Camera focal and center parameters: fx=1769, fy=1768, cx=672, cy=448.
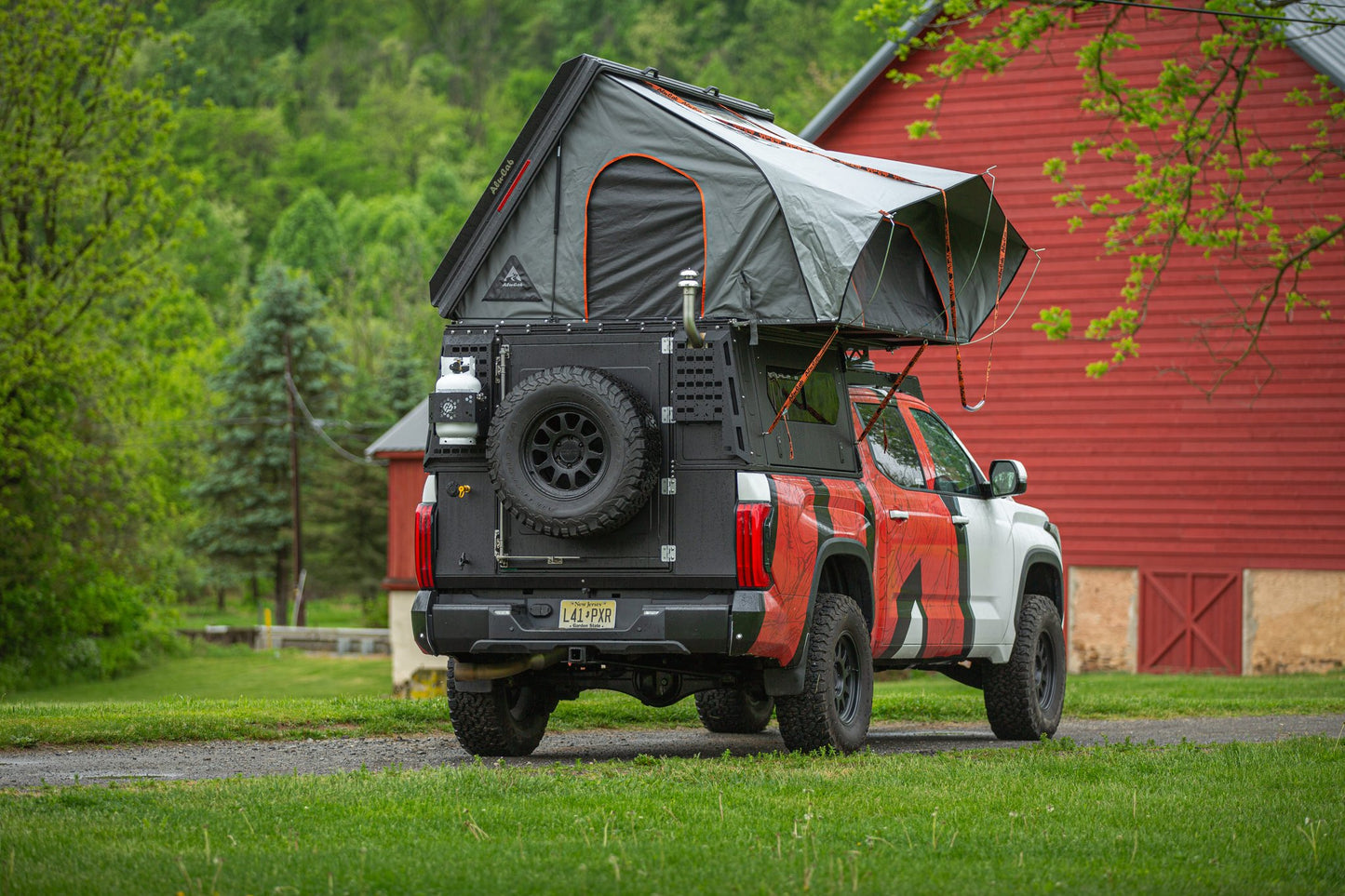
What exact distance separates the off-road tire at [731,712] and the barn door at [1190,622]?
1286 cm

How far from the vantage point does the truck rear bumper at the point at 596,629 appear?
345 inches

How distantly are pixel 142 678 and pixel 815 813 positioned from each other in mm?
31075

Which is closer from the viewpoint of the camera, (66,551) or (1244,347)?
(1244,347)

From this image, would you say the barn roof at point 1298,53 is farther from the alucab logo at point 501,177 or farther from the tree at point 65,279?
the tree at point 65,279

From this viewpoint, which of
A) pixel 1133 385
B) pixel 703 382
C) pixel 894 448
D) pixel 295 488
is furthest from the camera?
pixel 295 488

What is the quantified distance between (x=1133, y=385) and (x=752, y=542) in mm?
15798

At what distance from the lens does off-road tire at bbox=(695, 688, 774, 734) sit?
11734 mm

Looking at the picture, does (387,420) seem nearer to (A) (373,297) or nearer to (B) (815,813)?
(A) (373,297)

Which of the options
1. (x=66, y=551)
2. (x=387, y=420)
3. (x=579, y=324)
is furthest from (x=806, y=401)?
(x=387, y=420)

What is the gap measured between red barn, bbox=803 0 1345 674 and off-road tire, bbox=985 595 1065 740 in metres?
11.0

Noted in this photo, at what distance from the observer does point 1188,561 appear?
23.2 metres

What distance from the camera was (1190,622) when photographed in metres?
23.4

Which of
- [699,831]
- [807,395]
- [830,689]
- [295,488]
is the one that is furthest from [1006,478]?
[295,488]

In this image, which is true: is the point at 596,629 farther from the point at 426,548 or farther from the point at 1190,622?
the point at 1190,622
